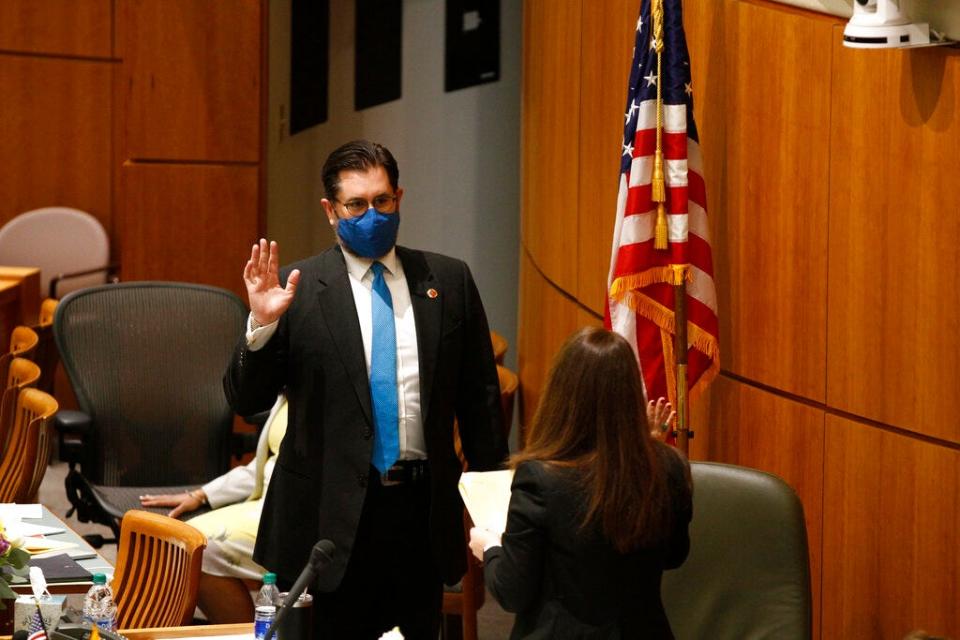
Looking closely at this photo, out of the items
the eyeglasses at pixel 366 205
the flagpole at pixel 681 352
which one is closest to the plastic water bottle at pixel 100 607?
the eyeglasses at pixel 366 205

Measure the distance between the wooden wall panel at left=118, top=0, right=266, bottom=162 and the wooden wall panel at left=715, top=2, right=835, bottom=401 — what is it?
4897mm

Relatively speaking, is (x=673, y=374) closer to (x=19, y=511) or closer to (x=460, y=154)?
(x=19, y=511)

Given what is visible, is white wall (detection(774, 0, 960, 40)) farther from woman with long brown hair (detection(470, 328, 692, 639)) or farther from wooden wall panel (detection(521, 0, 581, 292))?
wooden wall panel (detection(521, 0, 581, 292))

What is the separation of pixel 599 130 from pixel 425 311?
220cm

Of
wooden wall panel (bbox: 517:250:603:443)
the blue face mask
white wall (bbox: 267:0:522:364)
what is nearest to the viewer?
the blue face mask

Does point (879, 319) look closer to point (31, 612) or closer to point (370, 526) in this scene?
point (370, 526)

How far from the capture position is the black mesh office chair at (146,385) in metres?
5.24

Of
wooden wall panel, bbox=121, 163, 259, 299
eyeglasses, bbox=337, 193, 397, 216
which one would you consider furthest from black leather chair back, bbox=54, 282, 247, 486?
wooden wall panel, bbox=121, 163, 259, 299

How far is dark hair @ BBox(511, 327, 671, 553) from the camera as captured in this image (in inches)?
99.3

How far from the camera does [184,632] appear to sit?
2887 millimetres

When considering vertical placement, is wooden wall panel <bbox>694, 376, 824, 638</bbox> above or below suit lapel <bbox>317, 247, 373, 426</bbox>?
below

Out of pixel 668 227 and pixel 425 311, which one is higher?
pixel 668 227

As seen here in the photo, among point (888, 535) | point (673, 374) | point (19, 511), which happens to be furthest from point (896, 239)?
point (19, 511)

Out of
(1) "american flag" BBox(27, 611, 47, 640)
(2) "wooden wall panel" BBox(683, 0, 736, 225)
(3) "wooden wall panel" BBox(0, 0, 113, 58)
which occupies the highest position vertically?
(3) "wooden wall panel" BBox(0, 0, 113, 58)
